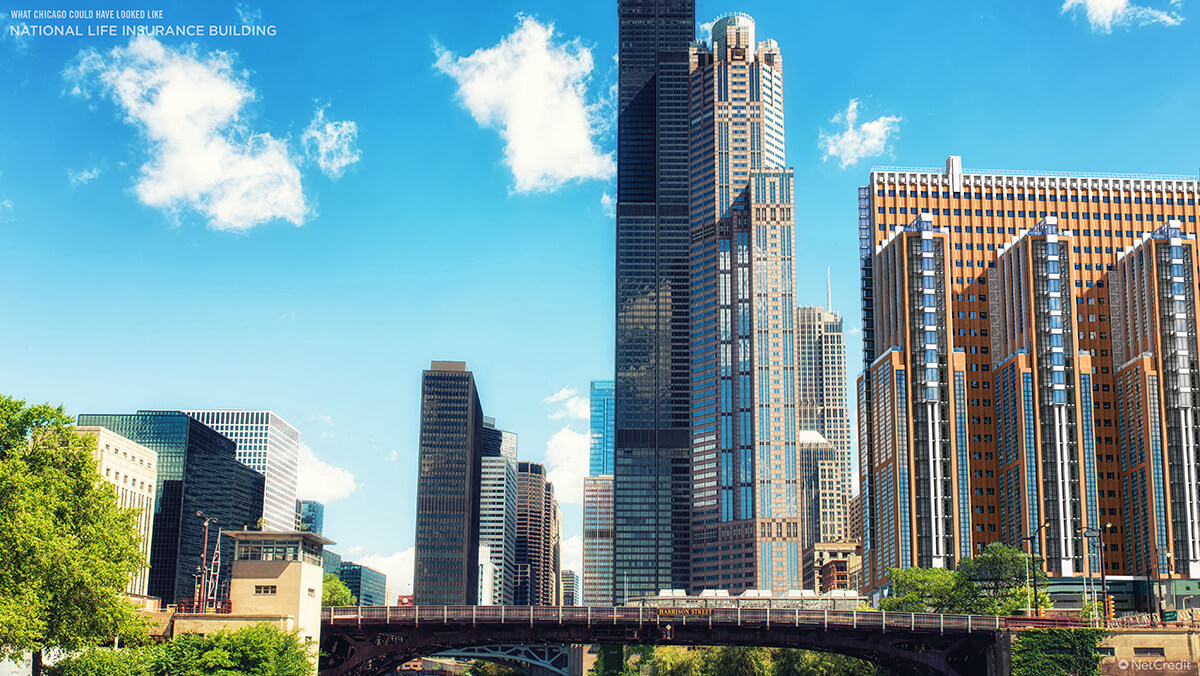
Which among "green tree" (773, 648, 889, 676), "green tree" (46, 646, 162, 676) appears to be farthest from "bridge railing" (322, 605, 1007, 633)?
"green tree" (46, 646, 162, 676)

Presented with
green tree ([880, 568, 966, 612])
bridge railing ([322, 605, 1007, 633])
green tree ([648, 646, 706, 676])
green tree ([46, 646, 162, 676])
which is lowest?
green tree ([648, 646, 706, 676])

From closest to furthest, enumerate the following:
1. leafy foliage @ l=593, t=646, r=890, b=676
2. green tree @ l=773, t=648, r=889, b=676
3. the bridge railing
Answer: the bridge railing → green tree @ l=773, t=648, r=889, b=676 → leafy foliage @ l=593, t=646, r=890, b=676

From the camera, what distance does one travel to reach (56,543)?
90.1 m

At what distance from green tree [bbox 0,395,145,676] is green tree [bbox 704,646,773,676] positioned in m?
90.4

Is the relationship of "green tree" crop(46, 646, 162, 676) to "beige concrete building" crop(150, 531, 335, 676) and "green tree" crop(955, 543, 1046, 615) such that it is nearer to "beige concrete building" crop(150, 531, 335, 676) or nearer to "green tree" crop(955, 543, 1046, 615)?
"beige concrete building" crop(150, 531, 335, 676)

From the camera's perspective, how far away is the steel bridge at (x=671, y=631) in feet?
417

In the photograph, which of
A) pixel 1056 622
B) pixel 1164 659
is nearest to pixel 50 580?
pixel 1056 622

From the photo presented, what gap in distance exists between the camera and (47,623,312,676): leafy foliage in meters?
102

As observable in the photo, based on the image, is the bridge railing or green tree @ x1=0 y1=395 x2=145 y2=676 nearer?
green tree @ x1=0 y1=395 x2=145 y2=676

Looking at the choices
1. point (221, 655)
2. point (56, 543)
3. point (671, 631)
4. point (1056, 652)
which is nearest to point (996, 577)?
point (1056, 652)

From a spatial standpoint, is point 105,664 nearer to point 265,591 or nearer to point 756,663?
→ point 265,591

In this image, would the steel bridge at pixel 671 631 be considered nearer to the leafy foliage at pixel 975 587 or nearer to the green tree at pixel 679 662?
the leafy foliage at pixel 975 587

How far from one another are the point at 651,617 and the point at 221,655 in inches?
1782

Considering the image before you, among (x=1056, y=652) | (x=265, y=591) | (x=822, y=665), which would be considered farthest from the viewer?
(x=822, y=665)
